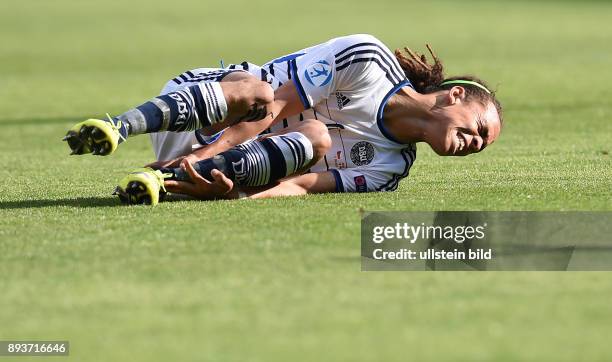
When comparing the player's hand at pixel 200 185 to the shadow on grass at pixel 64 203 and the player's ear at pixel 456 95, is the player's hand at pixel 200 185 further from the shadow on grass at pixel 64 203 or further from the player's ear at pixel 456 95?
the player's ear at pixel 456 95

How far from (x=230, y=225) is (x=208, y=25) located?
25.4 m

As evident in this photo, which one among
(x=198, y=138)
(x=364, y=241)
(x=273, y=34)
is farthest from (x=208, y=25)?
(x=364, y=241)

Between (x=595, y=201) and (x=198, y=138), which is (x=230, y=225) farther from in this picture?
(x=595, y=201)

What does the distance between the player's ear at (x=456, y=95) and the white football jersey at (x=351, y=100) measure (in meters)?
0.28

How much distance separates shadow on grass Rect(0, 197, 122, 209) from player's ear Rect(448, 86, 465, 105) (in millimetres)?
1956

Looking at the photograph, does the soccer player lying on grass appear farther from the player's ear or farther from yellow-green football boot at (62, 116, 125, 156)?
yellow-green football boot at (62, 116, 125, 156)

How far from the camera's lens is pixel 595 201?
6.06 m

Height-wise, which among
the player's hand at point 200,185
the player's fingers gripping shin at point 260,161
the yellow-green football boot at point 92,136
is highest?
the yellow-green football boot at point 92,136

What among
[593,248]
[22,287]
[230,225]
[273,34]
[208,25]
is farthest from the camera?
[208,25]

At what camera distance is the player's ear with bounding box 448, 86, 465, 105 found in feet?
22.0

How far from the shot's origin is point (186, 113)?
611cm

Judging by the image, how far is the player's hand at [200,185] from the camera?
6215 mm

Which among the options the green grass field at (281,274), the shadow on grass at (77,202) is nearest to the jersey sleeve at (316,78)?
the green grass field at (281,274)

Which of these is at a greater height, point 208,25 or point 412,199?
point 208,25
